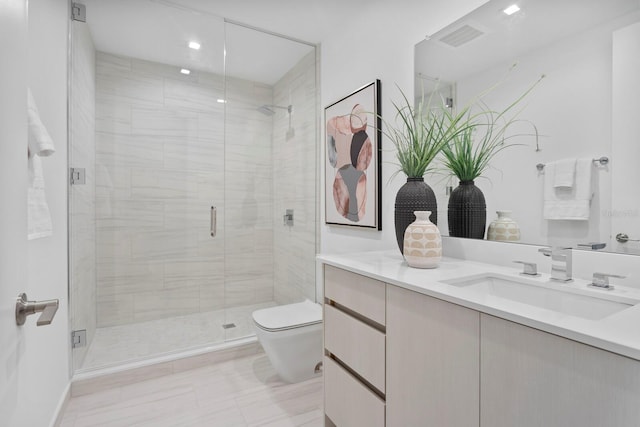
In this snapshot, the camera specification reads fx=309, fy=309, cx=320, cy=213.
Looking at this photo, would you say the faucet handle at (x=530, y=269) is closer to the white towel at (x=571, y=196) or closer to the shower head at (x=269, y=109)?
the white towel at (x=571, y=196)

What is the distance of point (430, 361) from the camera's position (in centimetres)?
91

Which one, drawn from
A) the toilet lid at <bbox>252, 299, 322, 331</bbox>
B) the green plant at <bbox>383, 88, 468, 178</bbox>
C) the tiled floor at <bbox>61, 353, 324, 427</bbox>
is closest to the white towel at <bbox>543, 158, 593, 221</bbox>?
the green plant at <bbox>383, 88, 468, 178</bbox>

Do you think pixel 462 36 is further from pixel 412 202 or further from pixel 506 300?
pixel 506 300

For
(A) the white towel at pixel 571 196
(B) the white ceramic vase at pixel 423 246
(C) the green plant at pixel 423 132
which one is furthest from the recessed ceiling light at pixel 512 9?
(B) the white ceramic vase at pixel 423 246

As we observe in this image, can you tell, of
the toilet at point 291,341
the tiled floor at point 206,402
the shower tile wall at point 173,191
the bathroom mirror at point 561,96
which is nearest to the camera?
the bathroom mirror at point 561,96

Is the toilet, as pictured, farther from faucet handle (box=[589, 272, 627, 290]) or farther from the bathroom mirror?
faucet handle (box=[589, 272, 627, 290])

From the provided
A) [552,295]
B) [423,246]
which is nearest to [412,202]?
[423,246]

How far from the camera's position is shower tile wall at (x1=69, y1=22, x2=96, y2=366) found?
1904 mm

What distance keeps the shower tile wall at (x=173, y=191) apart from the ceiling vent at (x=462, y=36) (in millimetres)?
1676

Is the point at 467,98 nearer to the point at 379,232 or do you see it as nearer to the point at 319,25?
the point at 379,232

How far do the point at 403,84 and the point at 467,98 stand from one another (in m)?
0.46

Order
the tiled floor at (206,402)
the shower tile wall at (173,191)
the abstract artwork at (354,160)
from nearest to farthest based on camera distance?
1. the tiled floor at (206,402)
2. the abstract artwork at (354,160)
3. the shower tile wall at (173,191)

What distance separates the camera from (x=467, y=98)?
143cm

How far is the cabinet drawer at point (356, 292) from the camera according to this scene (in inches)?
44.4
